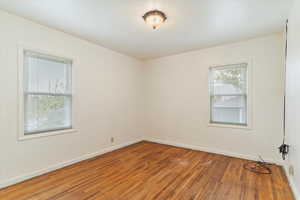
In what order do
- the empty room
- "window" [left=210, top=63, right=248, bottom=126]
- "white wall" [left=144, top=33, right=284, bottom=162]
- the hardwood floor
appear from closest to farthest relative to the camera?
the hardwood floor
the empty room
"white wall" [left=144, top=33, right=284, bottom=162]
"window" [left=210, top=63, right=248, bottom=126]

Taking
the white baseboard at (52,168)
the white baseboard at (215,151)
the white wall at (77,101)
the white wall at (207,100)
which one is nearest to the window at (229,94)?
the white wall at (207,100)

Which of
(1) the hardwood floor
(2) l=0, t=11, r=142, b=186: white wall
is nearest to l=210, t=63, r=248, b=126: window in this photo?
(1) the hardwood floor

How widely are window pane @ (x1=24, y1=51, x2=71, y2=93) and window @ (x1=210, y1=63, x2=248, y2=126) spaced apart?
11.1 ft

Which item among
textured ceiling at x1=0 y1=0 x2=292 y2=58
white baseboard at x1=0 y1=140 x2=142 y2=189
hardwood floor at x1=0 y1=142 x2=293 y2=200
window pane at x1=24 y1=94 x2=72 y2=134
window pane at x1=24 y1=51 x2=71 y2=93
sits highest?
textured ceiling at x1=0 y1=0 x2=292 y2=58

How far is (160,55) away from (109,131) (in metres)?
2.61

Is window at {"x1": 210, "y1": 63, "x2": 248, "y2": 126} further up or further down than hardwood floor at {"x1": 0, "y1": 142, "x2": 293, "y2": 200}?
further up

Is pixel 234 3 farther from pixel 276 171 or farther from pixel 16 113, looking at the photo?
pixel 16 113

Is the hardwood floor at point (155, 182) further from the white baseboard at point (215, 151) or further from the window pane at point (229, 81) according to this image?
the window pane at point (229, 81)

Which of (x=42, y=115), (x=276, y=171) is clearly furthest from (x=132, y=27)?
(x=276, y=171)

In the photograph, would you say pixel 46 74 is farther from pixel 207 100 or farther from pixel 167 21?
pixel 207 100

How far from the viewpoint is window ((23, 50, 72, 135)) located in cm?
245

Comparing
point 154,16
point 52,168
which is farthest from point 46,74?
point 154,16

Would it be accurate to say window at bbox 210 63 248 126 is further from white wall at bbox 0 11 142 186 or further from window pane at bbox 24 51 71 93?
window pane at bbox 24 51 71 93

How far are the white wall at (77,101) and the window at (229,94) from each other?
2.27m
